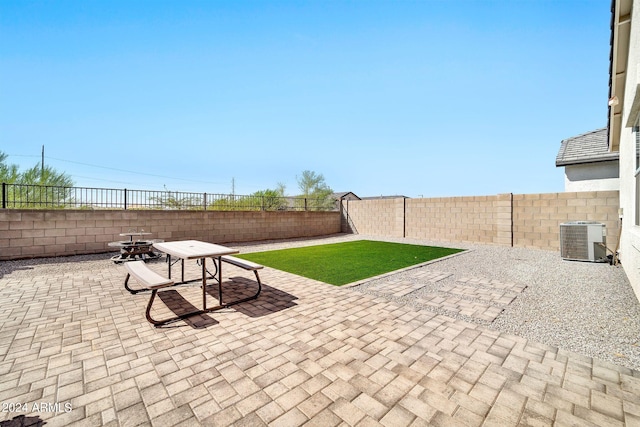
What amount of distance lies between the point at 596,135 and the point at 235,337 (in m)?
17.5

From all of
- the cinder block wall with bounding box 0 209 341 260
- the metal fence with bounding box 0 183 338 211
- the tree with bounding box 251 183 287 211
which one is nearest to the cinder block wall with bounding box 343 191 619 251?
the tree with bounding box 251 183 287 211

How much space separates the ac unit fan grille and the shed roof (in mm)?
Answer: 6262

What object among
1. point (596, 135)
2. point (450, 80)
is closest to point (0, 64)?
point (450, 80)

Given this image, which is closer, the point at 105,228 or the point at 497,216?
the point at 105,228

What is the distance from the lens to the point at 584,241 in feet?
21.7

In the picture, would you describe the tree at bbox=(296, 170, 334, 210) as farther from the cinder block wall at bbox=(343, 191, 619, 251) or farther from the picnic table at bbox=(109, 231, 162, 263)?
the picnic table at bbox=(109, 231, 162, 263)

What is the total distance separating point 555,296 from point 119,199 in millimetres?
11143

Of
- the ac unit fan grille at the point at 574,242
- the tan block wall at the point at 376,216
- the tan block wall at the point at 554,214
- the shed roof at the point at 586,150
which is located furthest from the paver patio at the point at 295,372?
the shed roof at the point at 586,150

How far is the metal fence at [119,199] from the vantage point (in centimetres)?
701

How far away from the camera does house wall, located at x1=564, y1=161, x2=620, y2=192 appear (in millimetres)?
10578

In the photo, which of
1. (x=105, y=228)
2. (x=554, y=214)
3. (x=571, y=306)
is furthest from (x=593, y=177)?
(x=105, y=228)

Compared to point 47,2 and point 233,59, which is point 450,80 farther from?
point 47,2

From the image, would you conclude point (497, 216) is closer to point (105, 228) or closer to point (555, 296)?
point (555, 296)

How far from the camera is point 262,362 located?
7.23 ft
